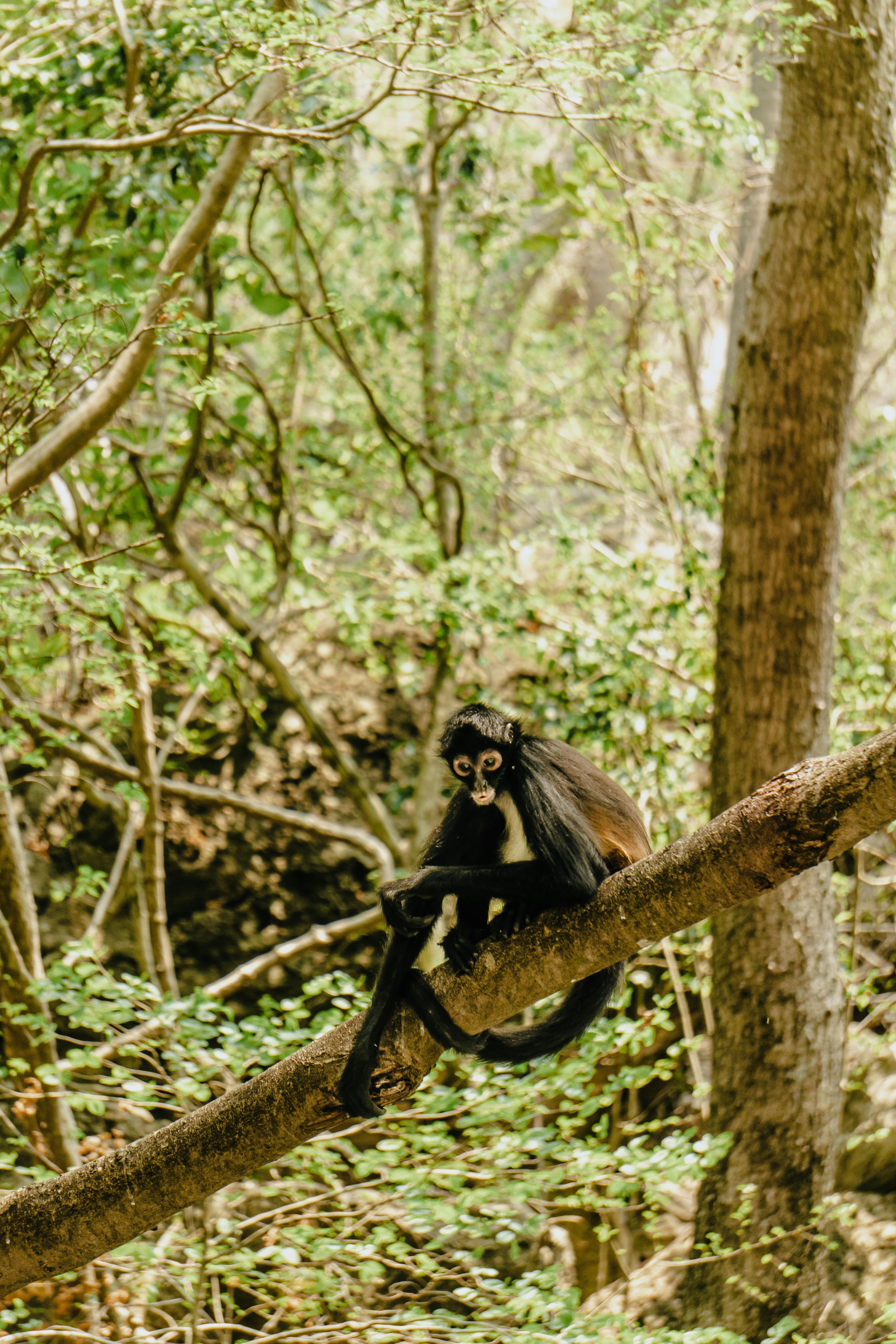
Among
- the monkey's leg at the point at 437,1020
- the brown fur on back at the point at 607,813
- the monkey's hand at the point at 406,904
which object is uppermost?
the brown fur on back at the point at 607,813

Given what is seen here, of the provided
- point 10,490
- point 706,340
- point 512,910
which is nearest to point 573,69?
point 10,490

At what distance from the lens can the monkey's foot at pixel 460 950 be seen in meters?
2.81

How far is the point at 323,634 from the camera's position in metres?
9.20

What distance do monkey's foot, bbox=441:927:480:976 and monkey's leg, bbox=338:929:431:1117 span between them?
4.3 inches

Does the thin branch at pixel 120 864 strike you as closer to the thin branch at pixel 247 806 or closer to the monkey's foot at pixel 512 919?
the thin branch at pixel 247 806

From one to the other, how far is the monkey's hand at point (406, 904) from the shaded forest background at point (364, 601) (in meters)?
0.86

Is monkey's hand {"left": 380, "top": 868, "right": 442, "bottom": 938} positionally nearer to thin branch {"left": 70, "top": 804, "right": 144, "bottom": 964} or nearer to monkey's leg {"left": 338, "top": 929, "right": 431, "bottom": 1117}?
monkey's leg {"left": 338, "top": 929, "right": 431, "bottom": 1117}

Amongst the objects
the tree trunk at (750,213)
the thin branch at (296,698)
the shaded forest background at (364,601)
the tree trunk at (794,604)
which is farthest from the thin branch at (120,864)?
the tree trunk at (750,213)

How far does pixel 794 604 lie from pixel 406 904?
2478 mm

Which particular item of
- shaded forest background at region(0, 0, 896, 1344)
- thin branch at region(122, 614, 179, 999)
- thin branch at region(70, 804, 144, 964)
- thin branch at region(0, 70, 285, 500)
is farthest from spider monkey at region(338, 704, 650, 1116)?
thin branch at region(70, 804, 144, 964)

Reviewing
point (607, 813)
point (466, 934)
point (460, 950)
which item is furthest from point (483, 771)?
point (460, 950)

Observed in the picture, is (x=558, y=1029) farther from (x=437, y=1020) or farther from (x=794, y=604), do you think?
(x=794, y=604)

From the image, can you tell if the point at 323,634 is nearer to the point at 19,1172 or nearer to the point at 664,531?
the point at 664,531

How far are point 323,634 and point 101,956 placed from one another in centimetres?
493
